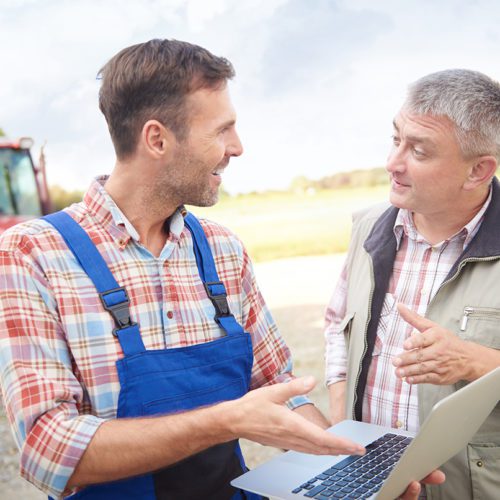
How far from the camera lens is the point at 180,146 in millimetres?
1646

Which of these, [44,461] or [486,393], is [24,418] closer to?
[44,461]

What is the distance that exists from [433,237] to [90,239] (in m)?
0.99

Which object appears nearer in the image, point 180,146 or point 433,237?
point 180,146

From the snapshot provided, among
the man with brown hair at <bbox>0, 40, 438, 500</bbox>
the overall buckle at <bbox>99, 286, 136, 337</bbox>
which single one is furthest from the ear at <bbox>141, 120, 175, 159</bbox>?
the overall buckle at <bbox>99, 286, 136, 337</bbox>

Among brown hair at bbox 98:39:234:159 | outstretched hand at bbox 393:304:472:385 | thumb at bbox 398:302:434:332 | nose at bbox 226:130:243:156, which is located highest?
brown hair at bbox 98:39:234:159

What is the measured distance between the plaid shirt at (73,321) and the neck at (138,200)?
41 millimetres

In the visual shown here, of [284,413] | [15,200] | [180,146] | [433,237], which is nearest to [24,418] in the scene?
[284,413]

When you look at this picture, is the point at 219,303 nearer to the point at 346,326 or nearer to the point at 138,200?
the point at 138,200

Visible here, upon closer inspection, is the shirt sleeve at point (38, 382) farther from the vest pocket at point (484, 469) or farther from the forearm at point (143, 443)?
the vest pocket at point (484, 469)

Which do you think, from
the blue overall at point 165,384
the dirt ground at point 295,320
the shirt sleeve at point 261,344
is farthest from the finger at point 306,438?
the dirt ground at point 295,320

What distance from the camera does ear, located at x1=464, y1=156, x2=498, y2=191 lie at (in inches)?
73.4

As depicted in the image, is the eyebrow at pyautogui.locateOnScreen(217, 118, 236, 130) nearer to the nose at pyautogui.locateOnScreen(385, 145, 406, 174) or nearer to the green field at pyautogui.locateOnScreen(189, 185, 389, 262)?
the nose at pyautogui.locateOnScreen(385, 145, 406, 174)

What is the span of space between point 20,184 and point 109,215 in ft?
17.1

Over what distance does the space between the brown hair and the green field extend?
22.5 ft
